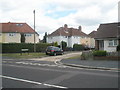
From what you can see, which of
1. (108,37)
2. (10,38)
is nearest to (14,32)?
(10,38)

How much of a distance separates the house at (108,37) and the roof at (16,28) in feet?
89.1

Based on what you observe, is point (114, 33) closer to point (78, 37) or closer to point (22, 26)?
point (22, 26)

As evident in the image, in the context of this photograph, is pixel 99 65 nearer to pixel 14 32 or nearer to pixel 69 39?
pixel 14 32

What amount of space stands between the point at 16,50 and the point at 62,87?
31.5 metres

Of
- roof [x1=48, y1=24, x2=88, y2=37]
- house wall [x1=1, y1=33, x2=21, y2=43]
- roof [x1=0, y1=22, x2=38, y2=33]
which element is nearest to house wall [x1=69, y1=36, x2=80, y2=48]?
roof [x1=48, y1=24, x2=88, y2=37]

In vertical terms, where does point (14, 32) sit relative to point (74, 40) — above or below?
above

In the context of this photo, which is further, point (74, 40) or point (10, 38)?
point (74, 40)

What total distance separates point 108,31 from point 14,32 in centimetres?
2889

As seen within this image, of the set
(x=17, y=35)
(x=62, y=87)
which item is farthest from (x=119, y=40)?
(x=17, y=35)

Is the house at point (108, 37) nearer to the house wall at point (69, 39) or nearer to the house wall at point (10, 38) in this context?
the house wall at point (10, 38)

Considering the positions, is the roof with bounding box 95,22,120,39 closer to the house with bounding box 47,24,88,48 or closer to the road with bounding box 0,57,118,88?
the road with bounding box 0,57,118,88

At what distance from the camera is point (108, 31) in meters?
28.9

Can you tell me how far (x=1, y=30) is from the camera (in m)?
48.8

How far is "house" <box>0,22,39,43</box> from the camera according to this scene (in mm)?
48094
